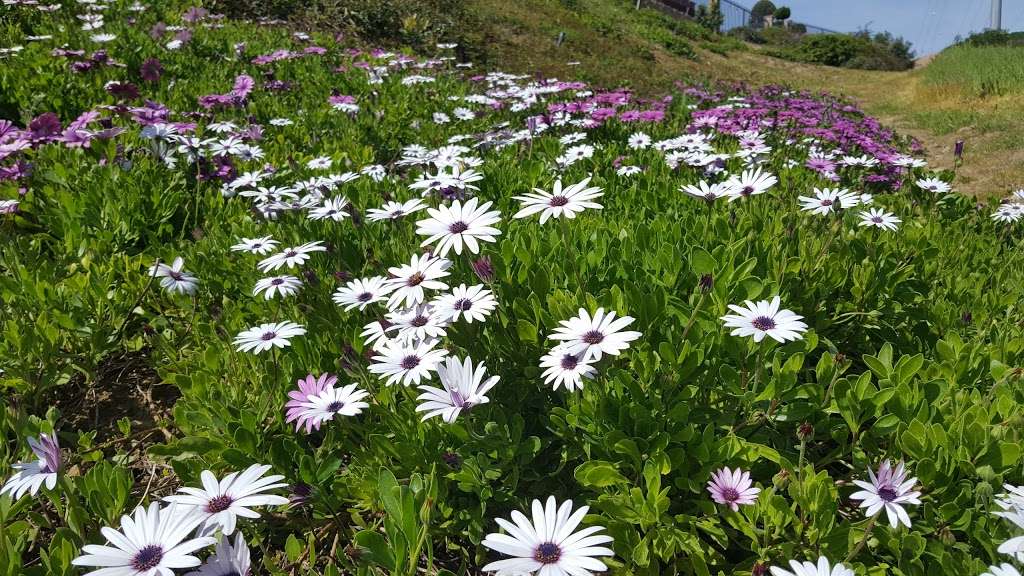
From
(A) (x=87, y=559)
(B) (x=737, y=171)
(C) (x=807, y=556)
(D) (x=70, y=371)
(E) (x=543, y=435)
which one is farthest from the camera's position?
(B) (x=737, y=171)

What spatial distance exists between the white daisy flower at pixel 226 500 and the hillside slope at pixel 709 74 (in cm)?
690

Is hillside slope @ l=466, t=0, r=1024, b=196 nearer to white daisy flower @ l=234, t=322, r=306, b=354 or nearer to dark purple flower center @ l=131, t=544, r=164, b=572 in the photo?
white daisy flower @ l=234, t=322, r=306, b=354

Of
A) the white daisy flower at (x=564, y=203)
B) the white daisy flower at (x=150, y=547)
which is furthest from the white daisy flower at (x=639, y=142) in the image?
the white daisy flower at (x=150, y=547)

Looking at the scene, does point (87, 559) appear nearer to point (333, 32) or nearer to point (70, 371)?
point (70, 371)

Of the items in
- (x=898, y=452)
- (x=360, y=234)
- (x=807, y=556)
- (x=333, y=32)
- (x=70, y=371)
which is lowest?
(x=70, y=371)

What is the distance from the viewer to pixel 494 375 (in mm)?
1953

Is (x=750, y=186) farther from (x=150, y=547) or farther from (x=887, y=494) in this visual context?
(x=150, y=547)

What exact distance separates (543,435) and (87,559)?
1307 mm

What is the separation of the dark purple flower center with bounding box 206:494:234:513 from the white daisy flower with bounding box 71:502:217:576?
0.18 feet

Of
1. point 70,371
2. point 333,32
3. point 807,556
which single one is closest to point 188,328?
point 70,371

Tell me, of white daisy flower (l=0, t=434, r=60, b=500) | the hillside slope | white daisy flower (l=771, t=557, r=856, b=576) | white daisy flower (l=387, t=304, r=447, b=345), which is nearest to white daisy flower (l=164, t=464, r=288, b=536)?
white daisy flower (l=0, t=434, r=60, b=500)

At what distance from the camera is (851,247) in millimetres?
2576

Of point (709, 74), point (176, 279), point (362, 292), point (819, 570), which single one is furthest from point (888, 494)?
point (709, 74)

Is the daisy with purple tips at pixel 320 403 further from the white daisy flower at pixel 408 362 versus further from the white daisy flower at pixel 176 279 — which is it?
the white daisy flower at pixel 176 279
